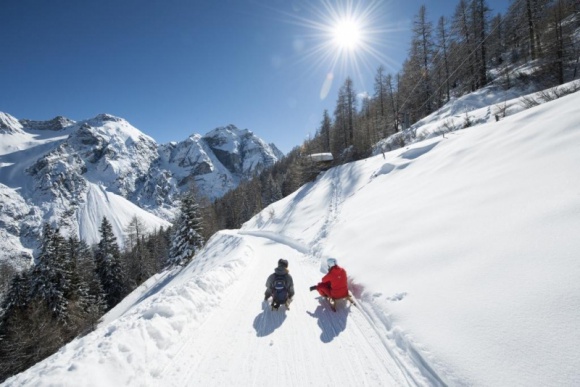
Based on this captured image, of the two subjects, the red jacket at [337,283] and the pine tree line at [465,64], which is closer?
the red jacket at [337,283]

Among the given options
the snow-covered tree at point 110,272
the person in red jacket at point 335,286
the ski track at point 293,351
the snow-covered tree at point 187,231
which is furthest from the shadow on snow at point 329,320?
the snow-covered tree at point 110,272

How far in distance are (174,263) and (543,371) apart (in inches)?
1320

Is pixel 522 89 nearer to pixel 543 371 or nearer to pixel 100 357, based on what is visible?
pixel 543 371

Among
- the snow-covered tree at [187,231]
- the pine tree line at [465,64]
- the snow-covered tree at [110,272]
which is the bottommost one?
the snow-covered tree at [110,272]

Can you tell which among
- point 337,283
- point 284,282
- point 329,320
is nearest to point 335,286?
point 337,283

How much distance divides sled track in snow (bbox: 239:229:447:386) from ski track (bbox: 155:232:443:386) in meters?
0.01

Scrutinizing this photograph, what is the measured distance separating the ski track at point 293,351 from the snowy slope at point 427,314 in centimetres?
3

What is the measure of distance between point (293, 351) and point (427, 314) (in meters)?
2.57

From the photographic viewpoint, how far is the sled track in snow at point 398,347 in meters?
3.74

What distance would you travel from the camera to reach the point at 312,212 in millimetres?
23562

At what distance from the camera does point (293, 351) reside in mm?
4625

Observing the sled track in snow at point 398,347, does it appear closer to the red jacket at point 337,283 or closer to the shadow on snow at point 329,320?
the shadow on snow at point 329,320

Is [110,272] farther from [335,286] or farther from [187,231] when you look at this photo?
[335,286]

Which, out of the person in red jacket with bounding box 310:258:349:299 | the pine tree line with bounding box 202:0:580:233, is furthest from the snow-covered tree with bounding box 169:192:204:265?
the person in red jacket with bounding box 310:258:349:299
